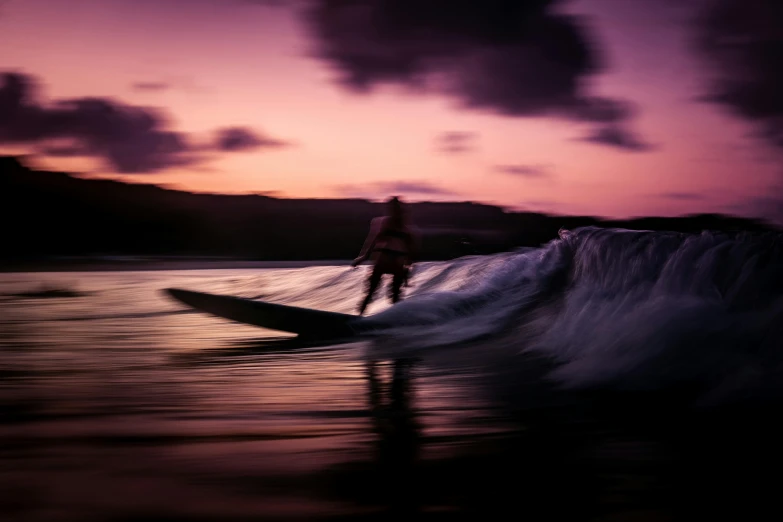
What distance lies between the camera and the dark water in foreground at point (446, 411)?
3.23m

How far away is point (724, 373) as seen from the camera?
5672mm

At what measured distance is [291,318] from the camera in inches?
410

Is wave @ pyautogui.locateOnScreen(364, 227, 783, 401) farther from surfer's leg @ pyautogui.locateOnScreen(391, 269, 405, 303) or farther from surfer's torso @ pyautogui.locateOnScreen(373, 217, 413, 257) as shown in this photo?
surfer's torso @ pyautogui.locateOnScreen(373, 217, 413, 257)

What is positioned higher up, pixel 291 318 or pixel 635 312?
pixel 635 312

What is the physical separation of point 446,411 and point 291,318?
219 inches

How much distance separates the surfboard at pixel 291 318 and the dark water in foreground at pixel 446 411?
10.1 inches

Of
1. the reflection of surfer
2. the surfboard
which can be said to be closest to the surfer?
the surfboard

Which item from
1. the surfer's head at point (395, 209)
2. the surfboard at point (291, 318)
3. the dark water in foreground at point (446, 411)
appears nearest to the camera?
the dark water in foreground at point (446, 411)

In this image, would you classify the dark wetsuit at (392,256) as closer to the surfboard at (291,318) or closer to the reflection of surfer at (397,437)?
the surfboard at (291,318)

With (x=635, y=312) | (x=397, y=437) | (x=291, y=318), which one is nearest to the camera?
(x=397, y=437)

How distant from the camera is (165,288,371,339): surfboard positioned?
10078mm

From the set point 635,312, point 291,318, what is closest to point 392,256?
point 291,318

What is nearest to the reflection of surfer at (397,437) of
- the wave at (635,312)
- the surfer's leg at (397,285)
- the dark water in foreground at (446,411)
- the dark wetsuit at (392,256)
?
the dark water in foreground at (446,411)

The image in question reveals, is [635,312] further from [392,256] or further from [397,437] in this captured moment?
[392,256]
